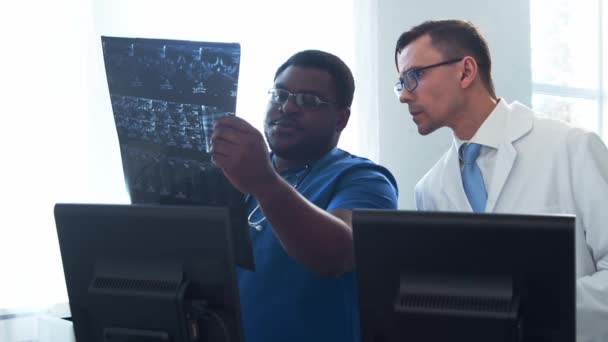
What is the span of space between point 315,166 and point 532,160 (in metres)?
0.56

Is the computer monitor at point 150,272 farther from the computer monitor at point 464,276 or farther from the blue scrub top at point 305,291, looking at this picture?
the blue scrub top at point 305,291

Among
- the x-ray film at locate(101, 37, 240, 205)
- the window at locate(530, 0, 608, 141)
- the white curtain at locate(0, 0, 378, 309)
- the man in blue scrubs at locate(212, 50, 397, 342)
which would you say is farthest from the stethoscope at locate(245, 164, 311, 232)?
the window at locate(530, 0, 608, 141)

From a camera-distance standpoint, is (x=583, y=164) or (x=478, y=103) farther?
(x=478, y=103)

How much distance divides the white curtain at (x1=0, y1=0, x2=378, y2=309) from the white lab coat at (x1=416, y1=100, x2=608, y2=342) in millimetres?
1192

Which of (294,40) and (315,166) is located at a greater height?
(294,40)

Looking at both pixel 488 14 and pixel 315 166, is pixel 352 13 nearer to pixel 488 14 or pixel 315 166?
pixel 488 14

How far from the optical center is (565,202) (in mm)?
1799

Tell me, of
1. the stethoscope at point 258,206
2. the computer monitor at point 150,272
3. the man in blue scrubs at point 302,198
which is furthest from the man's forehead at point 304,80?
the computer monitor at point 150,272

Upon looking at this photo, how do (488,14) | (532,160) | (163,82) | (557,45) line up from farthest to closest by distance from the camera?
(557,45), (488,14), (532,160), (163,82)

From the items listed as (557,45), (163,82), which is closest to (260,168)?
(163,82)

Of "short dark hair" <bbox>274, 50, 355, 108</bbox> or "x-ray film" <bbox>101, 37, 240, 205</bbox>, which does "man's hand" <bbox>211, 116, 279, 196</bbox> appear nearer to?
"x-ray film" <bbox>101, 37, 240, 205</bbox>

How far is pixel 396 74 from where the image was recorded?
10.8ft

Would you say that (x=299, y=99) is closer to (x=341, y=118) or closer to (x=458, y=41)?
(x=341, y=118)

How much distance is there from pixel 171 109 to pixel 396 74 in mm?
2181
